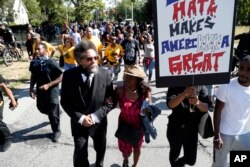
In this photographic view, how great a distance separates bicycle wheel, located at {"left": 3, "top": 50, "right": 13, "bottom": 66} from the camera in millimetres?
13902

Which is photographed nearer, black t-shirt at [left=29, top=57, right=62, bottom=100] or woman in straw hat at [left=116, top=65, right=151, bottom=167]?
woman in straw hat at [left=116, top=65, right=151, bottom=167]

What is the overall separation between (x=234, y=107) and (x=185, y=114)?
516 mm

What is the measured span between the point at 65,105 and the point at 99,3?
113 ft

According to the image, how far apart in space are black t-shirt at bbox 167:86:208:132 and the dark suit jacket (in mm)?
833

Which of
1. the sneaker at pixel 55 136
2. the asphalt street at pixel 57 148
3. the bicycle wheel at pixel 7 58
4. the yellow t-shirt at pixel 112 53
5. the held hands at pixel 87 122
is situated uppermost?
the yellow t-shirt at pixel 112 53

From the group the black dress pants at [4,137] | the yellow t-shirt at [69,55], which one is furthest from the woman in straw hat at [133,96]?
the yellow t-shirt at [69,55]

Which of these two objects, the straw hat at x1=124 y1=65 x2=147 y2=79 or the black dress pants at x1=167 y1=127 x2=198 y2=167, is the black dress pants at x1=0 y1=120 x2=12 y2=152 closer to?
the straw hat at x1=124 y1=65 x2=147 y2=79

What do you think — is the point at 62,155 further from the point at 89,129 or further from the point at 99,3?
the point at 99,3

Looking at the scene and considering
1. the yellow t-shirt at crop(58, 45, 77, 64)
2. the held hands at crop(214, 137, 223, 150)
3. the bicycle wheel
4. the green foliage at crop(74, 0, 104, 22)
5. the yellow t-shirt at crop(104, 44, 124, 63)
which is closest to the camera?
the held hands at crop(214, 137, 223, 150)

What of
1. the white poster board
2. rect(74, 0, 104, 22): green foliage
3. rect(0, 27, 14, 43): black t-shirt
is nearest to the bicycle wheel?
rect(0, 27, 14, 43): black t-shirt

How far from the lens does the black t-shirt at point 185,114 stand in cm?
334

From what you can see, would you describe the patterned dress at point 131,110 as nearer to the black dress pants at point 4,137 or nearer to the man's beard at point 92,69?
the man's beard at point 92,69

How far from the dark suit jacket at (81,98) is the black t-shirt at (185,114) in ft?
2.73

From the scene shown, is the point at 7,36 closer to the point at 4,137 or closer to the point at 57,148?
the point at 4,137
